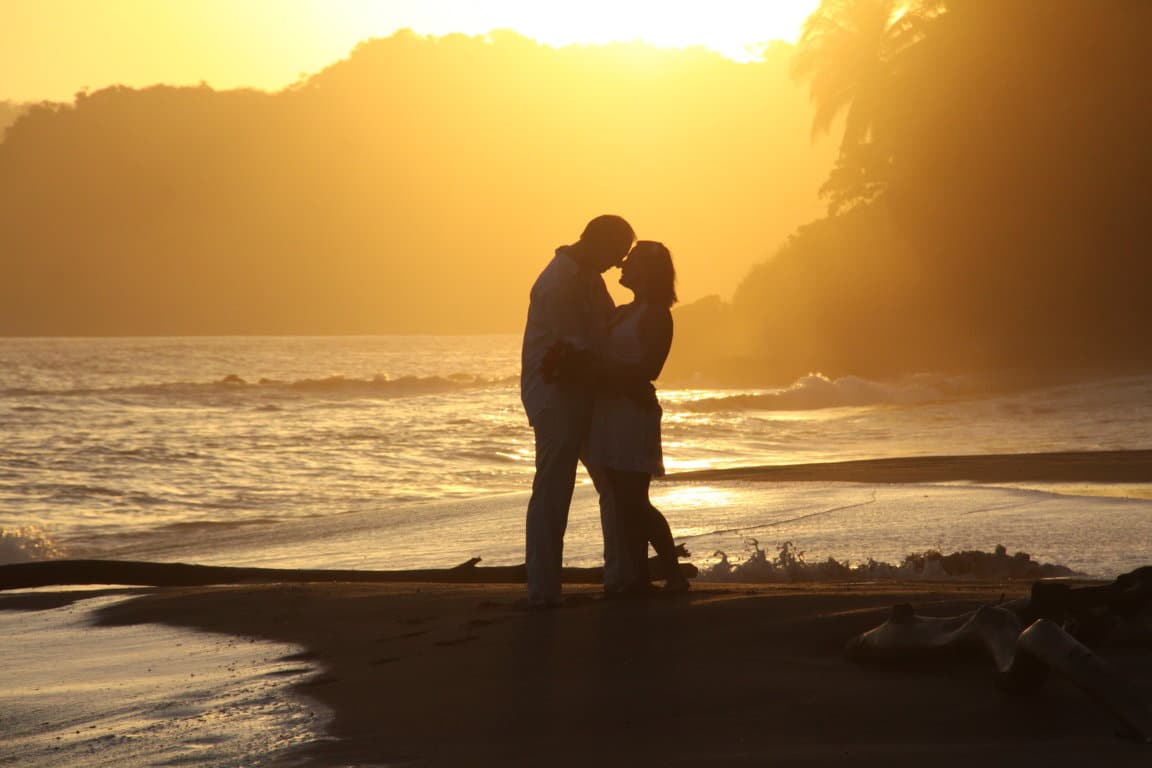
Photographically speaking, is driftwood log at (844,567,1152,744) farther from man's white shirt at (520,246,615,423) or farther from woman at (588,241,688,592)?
man's white shirt at (520,246,615,423)

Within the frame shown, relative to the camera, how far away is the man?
6.03 metres

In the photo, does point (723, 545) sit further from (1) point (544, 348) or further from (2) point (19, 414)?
(2) point (19, 414)

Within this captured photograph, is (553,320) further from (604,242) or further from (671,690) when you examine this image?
(671,690)

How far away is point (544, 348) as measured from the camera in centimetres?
604

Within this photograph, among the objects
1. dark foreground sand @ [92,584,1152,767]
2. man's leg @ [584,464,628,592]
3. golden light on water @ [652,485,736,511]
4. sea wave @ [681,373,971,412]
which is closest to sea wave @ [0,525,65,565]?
golden light on water @ [652,485,736,511]

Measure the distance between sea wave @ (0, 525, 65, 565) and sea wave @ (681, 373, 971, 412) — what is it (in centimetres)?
2315

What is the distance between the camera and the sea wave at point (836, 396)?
36.2 meters

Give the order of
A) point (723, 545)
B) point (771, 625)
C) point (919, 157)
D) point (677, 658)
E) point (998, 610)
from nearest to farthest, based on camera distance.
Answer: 1. point (998, 610)
2. point (677, 658)
3. point (771, 625)
4. point (723, 545)
5. point (919, 157)

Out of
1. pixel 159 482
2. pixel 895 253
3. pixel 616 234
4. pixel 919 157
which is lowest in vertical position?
pixel 159 482

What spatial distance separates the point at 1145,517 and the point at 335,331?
181395mm

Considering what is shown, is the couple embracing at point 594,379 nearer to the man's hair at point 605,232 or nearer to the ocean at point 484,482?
the man's hair at point 605,232

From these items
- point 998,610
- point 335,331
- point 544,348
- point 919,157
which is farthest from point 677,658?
point 335,331

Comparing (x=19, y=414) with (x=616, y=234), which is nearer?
(x=616, y=234)

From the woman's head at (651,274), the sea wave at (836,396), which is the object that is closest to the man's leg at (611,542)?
the woman's head at (651,274)
